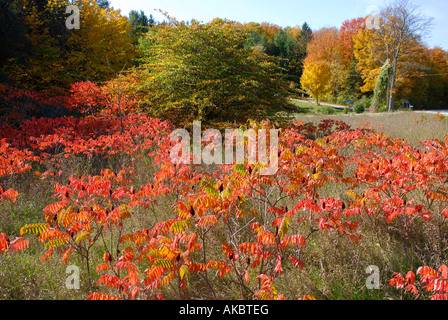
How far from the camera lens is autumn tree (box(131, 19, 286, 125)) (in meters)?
9.60

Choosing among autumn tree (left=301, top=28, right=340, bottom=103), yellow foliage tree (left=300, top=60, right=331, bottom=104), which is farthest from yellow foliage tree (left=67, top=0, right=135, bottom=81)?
autumn tree (left=301, top=28, right=340, bottom=103)

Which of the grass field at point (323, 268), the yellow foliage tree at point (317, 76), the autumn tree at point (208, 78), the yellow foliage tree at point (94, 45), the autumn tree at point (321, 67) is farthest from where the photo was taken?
the autumn tree at point (321, 67)

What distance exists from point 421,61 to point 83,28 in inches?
1335

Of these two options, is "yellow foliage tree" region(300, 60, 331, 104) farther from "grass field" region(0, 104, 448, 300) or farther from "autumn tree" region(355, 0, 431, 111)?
"grass field" region(0, 104, 448, 300)

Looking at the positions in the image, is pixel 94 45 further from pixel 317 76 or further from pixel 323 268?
pixel 317 76

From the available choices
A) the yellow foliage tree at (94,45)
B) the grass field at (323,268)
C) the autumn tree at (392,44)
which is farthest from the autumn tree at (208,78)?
the autumn tree at (392,44)

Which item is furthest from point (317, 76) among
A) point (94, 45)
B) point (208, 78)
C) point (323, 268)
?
point (323, 268)

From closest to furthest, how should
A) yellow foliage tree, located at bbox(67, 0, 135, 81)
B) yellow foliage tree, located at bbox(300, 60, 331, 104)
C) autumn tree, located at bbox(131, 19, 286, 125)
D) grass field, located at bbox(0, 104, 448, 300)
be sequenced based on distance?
grass field, located at bbox(0, 104, 448, 300) → autumn tree, located at bbox(131, 19, 286, 125) → yellow foliage tree, located at bbox(67, 0, 135, 81) → yellow foliage tree, located at bbox(300, 60, 331, 104)

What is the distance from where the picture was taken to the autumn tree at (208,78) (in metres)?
9.60

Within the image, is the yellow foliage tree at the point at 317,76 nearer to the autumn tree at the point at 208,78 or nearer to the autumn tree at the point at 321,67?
the autumn tree at the point at 321,67

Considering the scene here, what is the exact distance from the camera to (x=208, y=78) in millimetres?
9734
